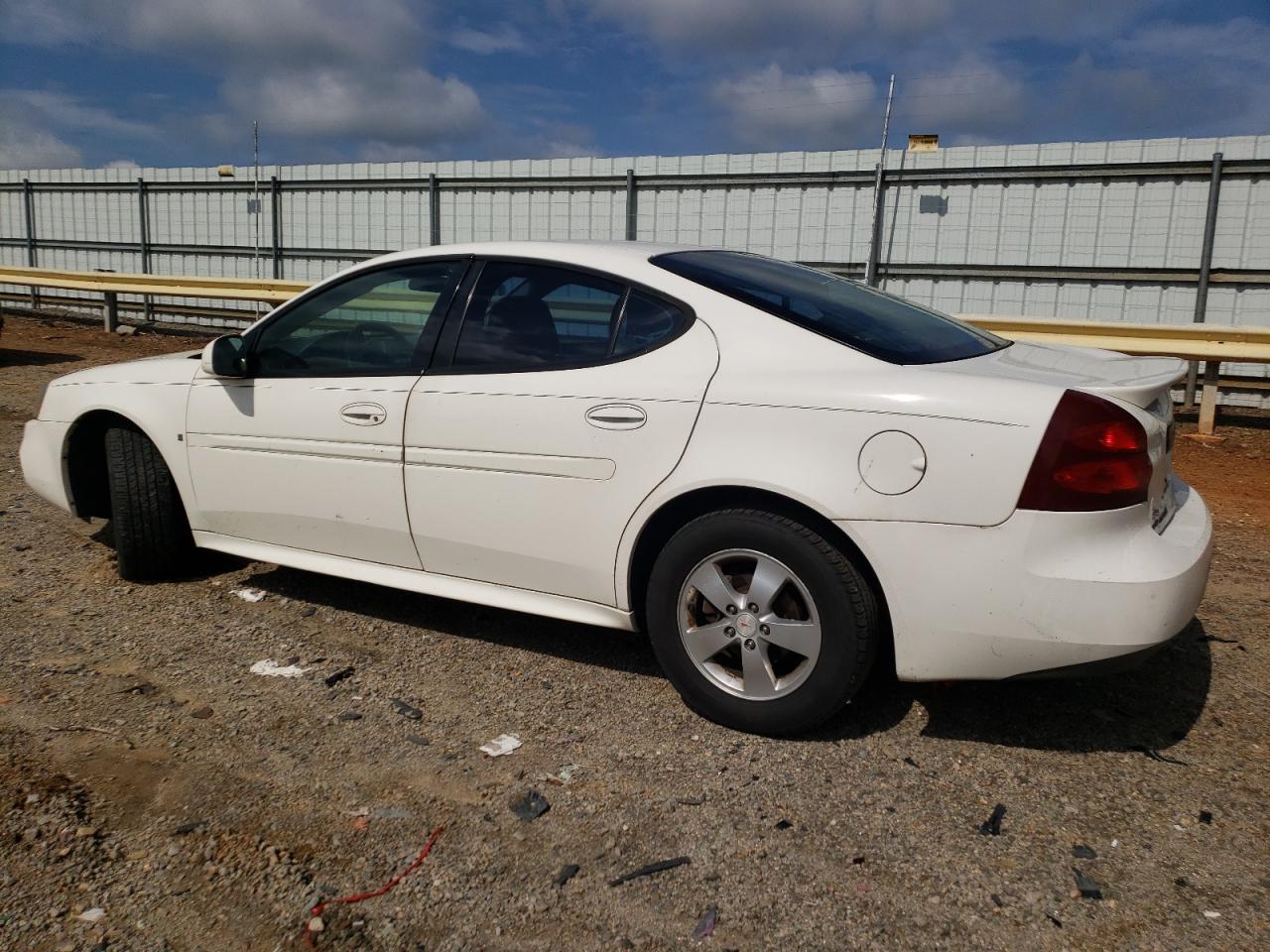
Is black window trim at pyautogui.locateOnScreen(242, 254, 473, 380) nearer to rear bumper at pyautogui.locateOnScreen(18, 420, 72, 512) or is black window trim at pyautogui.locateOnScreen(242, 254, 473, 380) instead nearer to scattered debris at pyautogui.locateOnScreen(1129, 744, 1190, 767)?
rear bumper at pyautogui.locateOnScreen(18, 420, 72, 512)

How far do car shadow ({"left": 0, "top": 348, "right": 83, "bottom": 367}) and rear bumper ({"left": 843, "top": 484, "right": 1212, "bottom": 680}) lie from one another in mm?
12450

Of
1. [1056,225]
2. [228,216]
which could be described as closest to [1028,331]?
[1056,225]

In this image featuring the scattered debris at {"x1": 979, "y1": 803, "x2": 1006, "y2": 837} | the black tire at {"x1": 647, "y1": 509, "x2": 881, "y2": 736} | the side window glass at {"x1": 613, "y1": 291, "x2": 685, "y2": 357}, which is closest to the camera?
the scattered debris at {"x1": 979, "y1": 803, "x2": 1006, "y2": 837}

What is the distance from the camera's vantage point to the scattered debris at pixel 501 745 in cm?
320

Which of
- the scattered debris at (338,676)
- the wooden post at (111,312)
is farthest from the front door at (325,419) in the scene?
the wooden post at (111,312)

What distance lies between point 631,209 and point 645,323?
421 inches

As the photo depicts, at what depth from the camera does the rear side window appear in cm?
346

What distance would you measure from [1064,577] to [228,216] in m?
17.6

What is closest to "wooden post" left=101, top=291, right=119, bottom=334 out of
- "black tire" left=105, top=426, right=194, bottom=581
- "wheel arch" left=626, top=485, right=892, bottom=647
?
"black tire" left=105, top=426, right=194, bottom=581

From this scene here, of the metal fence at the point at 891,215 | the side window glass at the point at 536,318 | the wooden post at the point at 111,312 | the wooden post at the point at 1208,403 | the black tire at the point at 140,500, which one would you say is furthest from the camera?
the wooden post at the point at 111,312

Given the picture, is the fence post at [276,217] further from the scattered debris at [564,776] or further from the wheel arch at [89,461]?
the scattered debris at [564,776]

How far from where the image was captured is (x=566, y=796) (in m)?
2.94

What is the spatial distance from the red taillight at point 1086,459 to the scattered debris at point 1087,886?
0.93 meters

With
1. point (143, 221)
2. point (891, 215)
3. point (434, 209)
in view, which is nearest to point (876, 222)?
point (891, 215)
